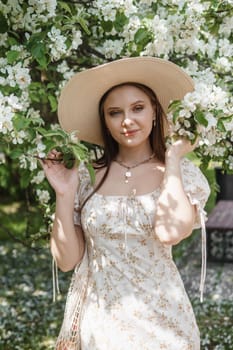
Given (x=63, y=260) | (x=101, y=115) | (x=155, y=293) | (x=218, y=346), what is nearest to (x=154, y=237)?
(x=155, y=293)

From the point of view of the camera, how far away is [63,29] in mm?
3209

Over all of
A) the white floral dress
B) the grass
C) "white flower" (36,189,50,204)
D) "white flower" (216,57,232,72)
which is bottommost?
the grass

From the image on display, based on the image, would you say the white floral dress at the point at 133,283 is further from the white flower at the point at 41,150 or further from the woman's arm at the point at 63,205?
the white flower at the point at 41,150

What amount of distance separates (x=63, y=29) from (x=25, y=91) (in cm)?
35

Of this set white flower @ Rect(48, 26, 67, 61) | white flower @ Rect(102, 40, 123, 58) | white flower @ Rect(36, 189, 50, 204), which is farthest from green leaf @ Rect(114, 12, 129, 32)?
white flower @ Rect(36, 189, 50, 204)

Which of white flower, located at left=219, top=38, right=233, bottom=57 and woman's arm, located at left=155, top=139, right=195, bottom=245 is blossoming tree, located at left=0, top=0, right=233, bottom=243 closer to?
white flower, located at left=219, top=38, right=233, bottom=57

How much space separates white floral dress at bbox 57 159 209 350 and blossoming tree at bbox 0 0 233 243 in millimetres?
249

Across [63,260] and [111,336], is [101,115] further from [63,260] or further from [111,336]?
[111,336]

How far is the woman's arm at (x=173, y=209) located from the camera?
244 centimetres

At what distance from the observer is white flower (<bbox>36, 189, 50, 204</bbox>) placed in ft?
12.9

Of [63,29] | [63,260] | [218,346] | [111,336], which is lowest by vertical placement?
[218,346]

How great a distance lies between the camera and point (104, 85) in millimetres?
2689

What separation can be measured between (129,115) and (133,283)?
0.60 meters

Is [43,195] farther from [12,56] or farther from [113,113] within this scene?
[113,113]
